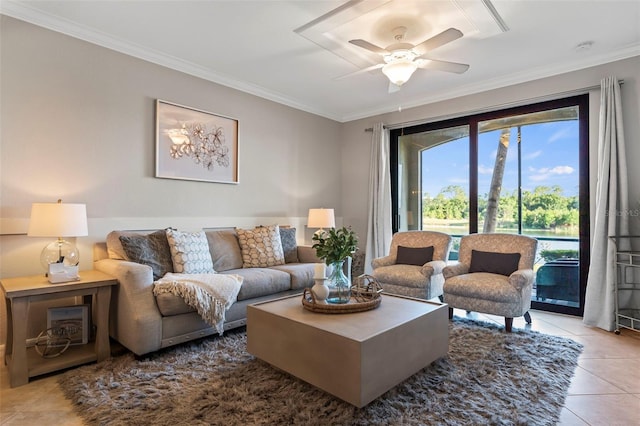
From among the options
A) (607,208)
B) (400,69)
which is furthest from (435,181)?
(400,69)

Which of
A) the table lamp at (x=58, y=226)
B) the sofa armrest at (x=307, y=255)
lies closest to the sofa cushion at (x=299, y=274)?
the sofa armrest at (x=307, y=255)

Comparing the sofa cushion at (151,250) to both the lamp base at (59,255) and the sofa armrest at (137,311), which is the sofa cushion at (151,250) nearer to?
the sofa armrest at (137,311)

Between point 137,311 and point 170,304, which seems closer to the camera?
point 137,311

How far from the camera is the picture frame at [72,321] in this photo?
2.64m

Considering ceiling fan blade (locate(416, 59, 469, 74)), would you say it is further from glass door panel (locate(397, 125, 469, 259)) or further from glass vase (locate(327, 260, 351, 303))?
glass door panel (locate(397, 125, 469, 259))

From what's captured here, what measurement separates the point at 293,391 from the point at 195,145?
2.77 m

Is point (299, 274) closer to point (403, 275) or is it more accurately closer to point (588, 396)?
point (403, 275)

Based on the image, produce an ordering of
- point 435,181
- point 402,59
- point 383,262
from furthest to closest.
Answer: point 435,181 < point 383,262 < point 402,59

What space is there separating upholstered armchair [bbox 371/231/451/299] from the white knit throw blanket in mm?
1673

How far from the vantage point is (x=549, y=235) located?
399cm

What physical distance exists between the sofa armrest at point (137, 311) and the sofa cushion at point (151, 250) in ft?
0.73

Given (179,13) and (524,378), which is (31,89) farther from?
(524,378)

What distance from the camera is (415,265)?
157 inches

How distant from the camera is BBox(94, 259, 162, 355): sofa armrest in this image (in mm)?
2473
